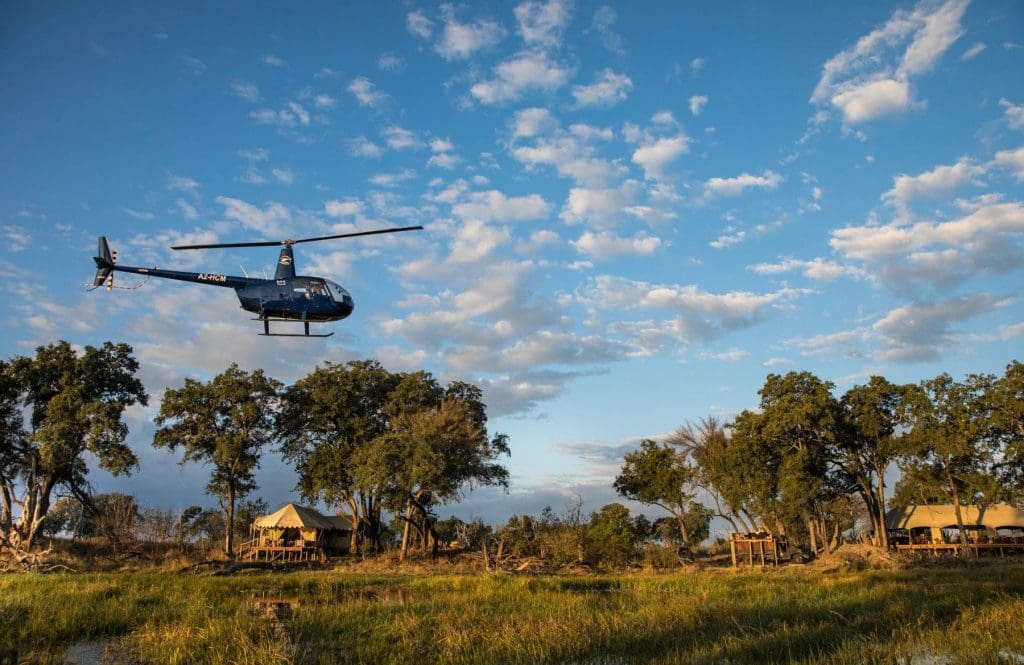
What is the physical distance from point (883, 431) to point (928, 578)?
20.1 m

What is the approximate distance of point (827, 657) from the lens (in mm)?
9211

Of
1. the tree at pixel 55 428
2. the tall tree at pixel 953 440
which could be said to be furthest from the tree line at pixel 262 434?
the tall tree at pixel 953 440

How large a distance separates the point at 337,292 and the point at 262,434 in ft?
61.9

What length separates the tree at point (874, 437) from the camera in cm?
3997

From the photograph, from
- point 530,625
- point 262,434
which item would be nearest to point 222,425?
point 262,434

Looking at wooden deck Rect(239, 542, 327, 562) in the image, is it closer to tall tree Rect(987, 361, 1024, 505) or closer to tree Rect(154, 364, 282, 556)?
tree Rect(154, 364, 282, 556)

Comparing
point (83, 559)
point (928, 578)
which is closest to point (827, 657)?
point (928, 578)

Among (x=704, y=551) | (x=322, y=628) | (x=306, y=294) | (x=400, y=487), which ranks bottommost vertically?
(x=704, y=551)

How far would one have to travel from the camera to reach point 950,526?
45188 mm

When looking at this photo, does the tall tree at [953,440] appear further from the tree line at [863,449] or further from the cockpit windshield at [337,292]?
the cockpit windshield at [337,292]

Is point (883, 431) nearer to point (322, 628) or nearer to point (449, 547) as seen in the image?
point (449, 547)

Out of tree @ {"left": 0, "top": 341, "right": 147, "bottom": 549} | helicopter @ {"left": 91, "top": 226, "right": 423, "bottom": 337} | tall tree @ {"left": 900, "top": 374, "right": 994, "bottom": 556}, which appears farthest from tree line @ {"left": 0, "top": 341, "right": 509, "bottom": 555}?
tall tree @ {"left": 900, "top": 374, "right": 994, "bottom": 556}

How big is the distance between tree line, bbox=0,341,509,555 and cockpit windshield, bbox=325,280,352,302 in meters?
12.3

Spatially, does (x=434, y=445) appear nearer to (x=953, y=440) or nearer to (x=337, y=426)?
(x=337, y=426)
